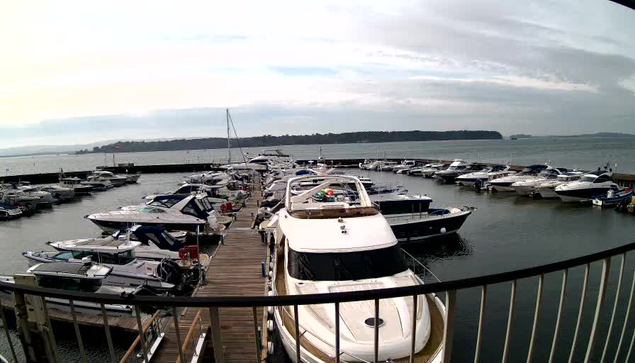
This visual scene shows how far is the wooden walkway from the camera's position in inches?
309

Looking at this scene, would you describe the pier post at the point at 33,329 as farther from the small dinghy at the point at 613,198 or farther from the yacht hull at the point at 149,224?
the small dinghy at the point at 613,198

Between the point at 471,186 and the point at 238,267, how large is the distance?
122ft

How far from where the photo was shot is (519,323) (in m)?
11.5

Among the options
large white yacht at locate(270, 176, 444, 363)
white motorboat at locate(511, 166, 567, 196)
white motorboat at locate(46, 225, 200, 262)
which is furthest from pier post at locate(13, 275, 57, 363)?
white motorboat at locate(511, 166, 567, 196)

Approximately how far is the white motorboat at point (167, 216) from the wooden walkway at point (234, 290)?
9.34 feet

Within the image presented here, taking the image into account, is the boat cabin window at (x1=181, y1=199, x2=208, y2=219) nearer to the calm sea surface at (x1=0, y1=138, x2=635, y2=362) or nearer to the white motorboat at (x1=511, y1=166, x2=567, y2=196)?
the calm sea surface at (x1=0, y1=138, x2=635, y2=362)

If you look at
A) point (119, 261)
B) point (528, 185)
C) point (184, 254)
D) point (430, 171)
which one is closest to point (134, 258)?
point (119, 261)

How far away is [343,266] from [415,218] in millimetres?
14323

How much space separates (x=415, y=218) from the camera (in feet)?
A: 68.5

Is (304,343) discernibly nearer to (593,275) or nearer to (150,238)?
(150,238)

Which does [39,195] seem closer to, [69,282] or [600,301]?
[69,282]

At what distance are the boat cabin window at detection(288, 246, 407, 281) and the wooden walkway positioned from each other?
1600 millimetres

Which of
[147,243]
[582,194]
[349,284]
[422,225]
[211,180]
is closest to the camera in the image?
[349,284]

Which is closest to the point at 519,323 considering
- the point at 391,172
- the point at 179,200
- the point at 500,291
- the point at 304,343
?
the point at 500,291
